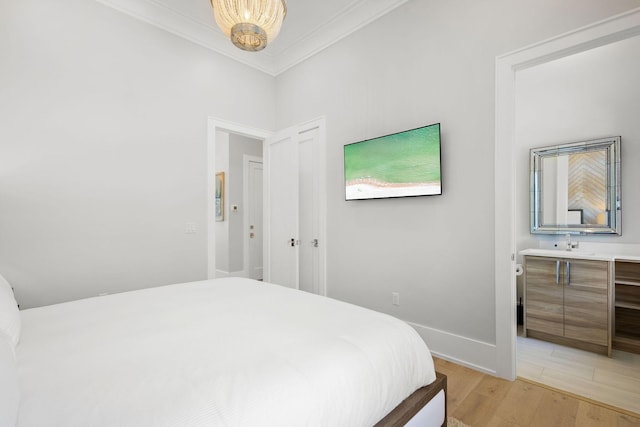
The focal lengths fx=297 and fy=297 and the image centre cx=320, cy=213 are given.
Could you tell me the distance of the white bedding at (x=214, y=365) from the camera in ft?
2.52

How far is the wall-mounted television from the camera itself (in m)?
2.45

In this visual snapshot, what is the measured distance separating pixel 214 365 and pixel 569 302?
10.3ft

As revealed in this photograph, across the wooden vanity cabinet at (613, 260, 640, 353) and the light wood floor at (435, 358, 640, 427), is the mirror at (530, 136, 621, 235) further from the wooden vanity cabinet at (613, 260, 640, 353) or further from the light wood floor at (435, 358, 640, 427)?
the light wood floor at (435, 358, 640, 427)

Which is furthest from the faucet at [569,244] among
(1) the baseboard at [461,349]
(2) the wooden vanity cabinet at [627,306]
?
(1) the baseboard at [461,349]

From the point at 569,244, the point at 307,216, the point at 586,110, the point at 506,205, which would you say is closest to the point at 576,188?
the point at 569,244

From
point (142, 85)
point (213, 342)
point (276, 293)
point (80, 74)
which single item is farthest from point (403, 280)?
point (80, 74)

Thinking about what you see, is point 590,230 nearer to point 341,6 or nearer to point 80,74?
point 341,6

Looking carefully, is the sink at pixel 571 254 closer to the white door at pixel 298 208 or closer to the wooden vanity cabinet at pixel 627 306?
the wooden vanity cabinet at pixel 627 306

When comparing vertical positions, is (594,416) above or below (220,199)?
below

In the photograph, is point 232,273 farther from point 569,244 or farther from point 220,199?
point 569,244

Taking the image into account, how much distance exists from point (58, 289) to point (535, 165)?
4794mm

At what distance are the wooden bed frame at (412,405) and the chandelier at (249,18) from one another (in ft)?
6.80

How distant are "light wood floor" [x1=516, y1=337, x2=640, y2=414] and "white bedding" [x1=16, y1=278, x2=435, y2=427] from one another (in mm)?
1509

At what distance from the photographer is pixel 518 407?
1811 mm
